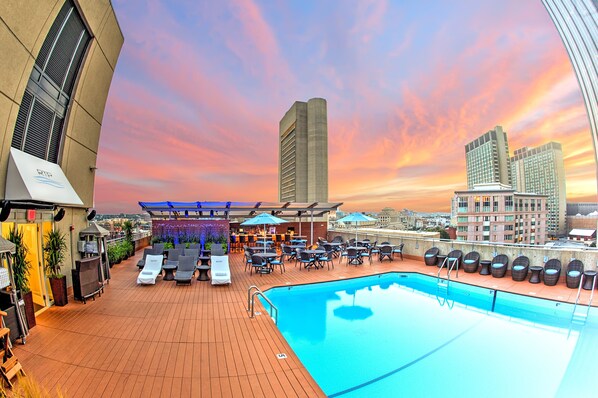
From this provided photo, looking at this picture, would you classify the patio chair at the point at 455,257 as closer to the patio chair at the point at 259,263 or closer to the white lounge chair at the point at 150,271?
the patio chair at the point at 259,263

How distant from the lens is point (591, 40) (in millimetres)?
8484

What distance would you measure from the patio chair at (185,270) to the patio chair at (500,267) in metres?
9.74

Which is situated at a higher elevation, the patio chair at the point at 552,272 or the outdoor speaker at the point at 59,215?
the outdoor speaker at the point at 59,215

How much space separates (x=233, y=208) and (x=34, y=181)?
33.9 feet

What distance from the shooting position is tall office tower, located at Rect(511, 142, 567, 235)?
62.2 metres

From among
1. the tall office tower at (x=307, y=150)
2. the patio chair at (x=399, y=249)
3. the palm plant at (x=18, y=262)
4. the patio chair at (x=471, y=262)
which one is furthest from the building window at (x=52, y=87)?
the tall office tower at (x=307, y=150)

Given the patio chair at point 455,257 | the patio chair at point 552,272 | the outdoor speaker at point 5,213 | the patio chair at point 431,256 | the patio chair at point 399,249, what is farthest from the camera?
the patio chair at point 399,249

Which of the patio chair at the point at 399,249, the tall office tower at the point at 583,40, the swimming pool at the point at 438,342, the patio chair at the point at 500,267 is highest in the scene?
the tall office tower at the point at 583,40

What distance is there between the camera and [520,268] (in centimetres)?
847

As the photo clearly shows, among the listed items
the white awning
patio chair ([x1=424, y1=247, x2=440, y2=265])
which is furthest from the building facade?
the white awning

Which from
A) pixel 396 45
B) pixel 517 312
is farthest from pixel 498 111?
pixel 517 312

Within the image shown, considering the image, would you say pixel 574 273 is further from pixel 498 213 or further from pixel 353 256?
pixel 498 213

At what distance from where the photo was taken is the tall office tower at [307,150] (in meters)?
66.0

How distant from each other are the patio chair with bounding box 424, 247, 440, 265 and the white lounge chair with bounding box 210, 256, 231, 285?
26.3 ft
